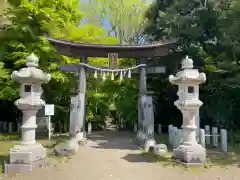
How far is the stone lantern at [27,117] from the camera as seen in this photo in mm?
7250

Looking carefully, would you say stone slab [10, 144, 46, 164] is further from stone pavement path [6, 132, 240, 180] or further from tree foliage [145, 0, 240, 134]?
→ tree foliage [145, 0, 240, 134]

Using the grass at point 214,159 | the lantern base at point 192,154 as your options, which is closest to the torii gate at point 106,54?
the grass at point 214,159

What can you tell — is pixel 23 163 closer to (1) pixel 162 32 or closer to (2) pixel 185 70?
(2) pixel 185 70

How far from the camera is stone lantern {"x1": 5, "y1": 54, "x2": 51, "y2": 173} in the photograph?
7.25 meters

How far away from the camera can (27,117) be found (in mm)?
7812

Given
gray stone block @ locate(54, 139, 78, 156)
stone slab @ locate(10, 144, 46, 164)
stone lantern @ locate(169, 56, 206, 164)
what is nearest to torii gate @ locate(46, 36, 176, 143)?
gray stone block @ locate(54, 139, 78, 156)

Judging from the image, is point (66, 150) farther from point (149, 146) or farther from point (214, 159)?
point (214, 159)

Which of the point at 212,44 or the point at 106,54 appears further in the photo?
the point at 212,44

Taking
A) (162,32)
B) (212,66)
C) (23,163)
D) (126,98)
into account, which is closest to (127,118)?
(126,98)

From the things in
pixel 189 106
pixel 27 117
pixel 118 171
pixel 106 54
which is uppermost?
pixel 106 54

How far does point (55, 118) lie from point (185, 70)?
36.4ft

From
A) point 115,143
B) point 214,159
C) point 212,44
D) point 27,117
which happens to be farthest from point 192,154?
point 212,44

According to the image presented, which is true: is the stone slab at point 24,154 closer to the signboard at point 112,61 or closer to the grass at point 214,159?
the grass at point 214,159

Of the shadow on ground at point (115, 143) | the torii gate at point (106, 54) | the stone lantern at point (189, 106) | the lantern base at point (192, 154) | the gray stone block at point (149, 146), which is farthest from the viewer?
the torii gate at point (106, 54)
